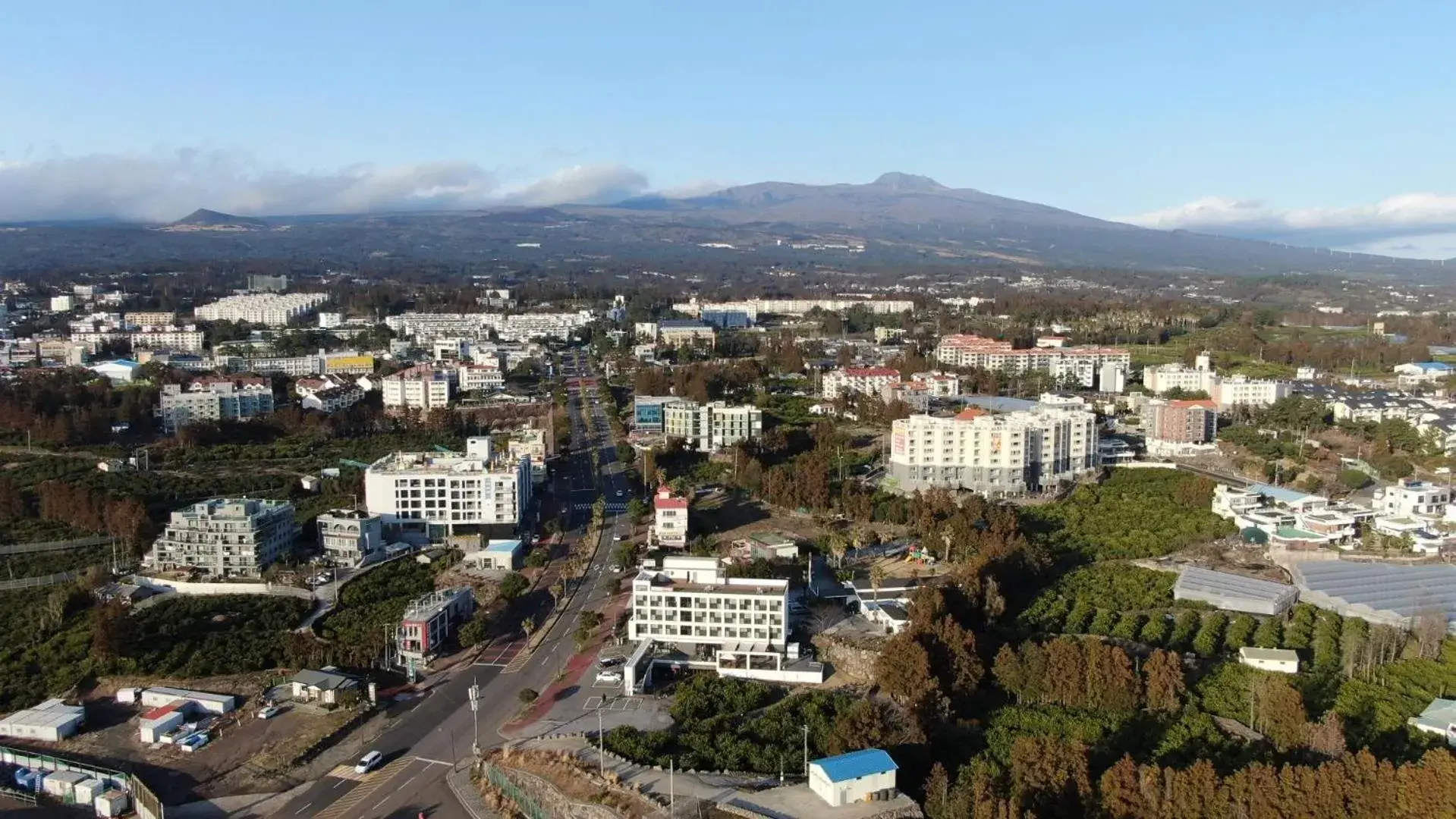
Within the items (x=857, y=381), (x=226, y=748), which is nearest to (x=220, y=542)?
(x=226, y=748)

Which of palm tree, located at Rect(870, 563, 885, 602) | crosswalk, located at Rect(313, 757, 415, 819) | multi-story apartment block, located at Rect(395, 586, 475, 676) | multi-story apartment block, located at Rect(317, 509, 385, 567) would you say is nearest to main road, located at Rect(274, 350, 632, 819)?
crosswalk, located at Rect(313, 757, 415, 819)

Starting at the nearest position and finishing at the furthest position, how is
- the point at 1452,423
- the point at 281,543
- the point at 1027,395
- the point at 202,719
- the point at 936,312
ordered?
1. the point at 202,719
2. the point at 281,543
3. the point at 1452,423
4. the point at 1027,395
5. the point at 936,312

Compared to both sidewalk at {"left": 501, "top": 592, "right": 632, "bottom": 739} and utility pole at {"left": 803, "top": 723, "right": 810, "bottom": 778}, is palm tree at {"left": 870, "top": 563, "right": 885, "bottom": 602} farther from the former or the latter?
utility pole at {"left": 803, "top": 723, "right": 810, "bottom": 778}

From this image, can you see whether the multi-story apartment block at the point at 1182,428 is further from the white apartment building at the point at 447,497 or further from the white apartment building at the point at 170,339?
the white apartment building at the point at 170,339

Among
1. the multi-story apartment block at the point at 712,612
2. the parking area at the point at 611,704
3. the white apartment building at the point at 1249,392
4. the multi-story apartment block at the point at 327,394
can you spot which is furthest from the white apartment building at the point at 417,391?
the white apartment building at the point at 1249,392

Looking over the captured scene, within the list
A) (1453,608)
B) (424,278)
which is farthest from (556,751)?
(424,278)

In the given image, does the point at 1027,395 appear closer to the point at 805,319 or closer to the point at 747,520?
the point at 747,520
